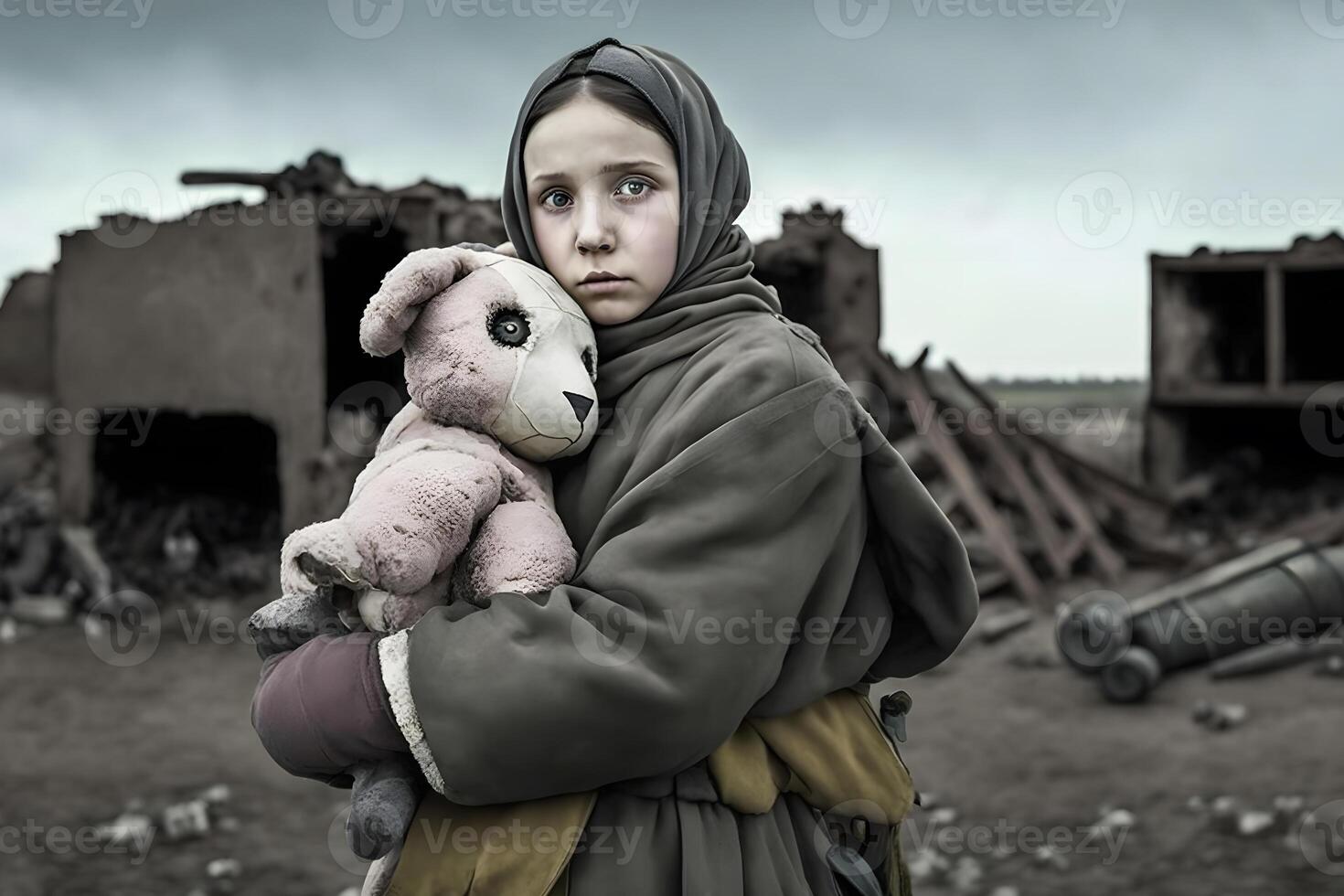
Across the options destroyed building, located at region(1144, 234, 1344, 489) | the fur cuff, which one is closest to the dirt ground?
the fur cuff

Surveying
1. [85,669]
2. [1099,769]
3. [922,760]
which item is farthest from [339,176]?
[1099,769]

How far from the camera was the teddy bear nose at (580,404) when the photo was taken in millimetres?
1910

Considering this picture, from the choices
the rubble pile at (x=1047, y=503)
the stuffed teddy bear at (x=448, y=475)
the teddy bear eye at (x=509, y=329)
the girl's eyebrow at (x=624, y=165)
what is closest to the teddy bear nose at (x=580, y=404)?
the stuffed teddy bear at (x=448, y=475)

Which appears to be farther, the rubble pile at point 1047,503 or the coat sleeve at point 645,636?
the rubble pile at point 1047,503

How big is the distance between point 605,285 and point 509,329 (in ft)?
0.60

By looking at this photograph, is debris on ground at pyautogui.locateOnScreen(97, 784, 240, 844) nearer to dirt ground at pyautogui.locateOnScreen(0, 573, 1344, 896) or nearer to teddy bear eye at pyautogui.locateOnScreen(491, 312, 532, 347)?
dirt ground at pyautogui.locateOnScreen(0, 573, 1344, 896)

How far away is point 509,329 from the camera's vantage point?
193 cm

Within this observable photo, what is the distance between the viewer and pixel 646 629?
1.73 metres

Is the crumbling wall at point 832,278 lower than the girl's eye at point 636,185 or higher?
higher

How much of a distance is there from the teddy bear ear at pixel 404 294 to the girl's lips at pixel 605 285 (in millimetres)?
206

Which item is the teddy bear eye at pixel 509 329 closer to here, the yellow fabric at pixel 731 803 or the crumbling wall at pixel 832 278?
the yellow fabric at pixel 731 803

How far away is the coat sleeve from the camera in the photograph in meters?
1.69

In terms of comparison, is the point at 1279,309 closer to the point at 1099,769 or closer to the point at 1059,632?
the point at 1059,632

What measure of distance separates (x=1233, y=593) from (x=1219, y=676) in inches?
23.8
